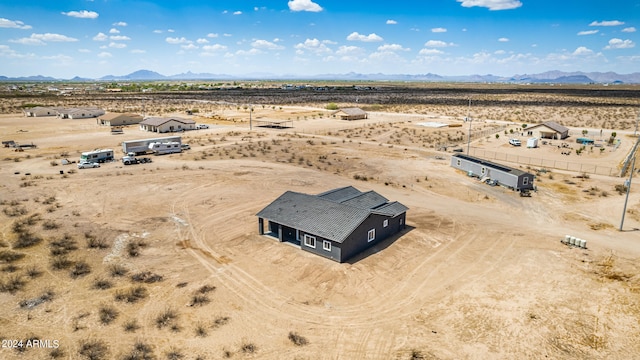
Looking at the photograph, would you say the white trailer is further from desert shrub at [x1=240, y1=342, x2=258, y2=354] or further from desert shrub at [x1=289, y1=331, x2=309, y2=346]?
desert shrub at [x1=289, y1=331, x2=309, y2=346]

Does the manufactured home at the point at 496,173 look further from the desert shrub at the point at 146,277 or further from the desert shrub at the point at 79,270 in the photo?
the desert shrub at the point at 79,270

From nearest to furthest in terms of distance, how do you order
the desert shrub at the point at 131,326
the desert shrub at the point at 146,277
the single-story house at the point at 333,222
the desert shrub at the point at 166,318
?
the desert shrub at the point at 131,326 → the desert shrub at the point at 166,318 → the desert shrub at the point at 146,277 → the single-story house at the point at 333,222

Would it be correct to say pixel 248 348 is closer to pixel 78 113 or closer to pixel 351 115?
pixel 351 115

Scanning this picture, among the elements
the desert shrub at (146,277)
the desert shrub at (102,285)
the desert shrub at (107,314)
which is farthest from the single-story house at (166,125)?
the desert shrub at (107,314)

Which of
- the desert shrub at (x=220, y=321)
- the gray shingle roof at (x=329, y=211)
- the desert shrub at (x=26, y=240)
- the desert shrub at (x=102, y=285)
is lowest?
the desert shrub at (x=220, y=321)

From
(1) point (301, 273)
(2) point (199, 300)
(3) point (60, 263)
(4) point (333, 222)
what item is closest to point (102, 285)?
(3) point (60, 263)

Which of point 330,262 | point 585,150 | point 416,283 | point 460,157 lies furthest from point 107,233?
point 585,150
